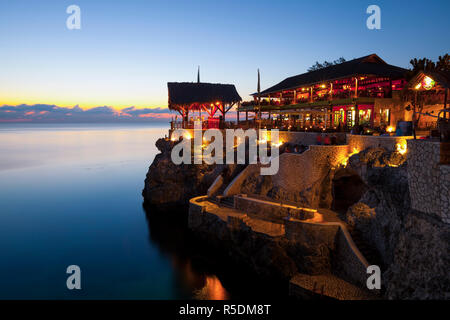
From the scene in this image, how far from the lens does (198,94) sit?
3506cm

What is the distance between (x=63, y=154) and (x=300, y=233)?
233 ft

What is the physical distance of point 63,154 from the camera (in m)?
71.8

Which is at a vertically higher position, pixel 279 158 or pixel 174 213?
pixel 279 158

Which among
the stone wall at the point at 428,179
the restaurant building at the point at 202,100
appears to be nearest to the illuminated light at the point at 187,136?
the restaurant building at the point at 202,100

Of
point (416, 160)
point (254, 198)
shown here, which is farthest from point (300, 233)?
point (416, 160)

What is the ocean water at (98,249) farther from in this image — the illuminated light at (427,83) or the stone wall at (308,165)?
the illuminated light at (427,83)

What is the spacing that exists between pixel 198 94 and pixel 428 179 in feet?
93.1

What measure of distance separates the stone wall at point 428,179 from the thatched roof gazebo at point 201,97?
25357mm

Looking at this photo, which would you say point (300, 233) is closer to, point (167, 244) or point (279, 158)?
point (279, 158)

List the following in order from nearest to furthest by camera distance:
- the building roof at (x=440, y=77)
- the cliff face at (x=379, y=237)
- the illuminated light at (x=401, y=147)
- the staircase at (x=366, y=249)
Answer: the cliff face at (x=379, y=237), the building roof at (x=440, y=77), the staircase at (x=366, y=249), the illuminated light at (x=401, y=147)

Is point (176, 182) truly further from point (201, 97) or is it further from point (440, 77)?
point (440, 77)

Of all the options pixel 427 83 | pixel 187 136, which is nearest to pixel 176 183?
pixel 187 136

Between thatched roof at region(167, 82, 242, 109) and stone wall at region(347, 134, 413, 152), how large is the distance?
18.7 meters

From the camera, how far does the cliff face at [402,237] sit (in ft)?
28.5
